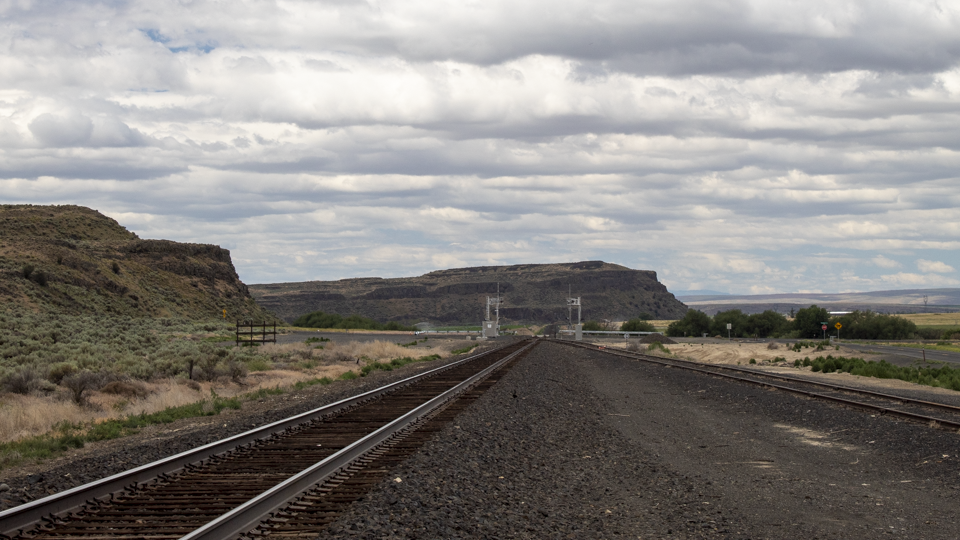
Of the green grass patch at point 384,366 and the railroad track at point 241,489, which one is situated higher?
the railroad track at point 241,489

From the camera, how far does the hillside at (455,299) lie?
6895 inches

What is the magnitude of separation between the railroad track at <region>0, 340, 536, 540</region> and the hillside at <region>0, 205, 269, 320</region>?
4638 centimetres

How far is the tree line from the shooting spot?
314ft

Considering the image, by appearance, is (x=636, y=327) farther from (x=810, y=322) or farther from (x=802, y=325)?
(x=810, y=322)

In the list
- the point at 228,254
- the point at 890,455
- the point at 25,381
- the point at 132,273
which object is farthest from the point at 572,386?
the point at 228,254

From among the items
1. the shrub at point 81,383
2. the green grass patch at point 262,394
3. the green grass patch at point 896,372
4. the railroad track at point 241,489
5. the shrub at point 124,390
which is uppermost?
the railroad track at point 241,489

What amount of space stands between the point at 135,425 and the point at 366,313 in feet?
530

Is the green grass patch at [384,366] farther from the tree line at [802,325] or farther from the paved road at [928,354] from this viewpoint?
the tree line at [802,325]

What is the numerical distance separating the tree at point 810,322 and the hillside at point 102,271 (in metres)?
69.1

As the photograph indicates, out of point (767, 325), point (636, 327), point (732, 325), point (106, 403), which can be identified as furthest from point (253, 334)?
point (767, 325)

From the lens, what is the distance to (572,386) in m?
24.4

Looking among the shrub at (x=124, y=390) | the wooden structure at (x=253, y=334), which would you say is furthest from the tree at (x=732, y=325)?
the shrub at (x=124, y=390)

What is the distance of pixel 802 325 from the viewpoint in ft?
329

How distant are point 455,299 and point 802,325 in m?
Result: 98.1
